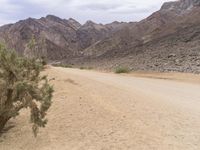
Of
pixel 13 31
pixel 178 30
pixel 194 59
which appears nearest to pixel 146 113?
pixel 194 59

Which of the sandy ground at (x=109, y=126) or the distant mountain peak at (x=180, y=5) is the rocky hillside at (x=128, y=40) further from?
the sandy ground at (x=109, y=126)

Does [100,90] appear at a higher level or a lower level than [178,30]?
lower

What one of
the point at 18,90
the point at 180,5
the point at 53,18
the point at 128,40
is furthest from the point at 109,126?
the point at 53,18

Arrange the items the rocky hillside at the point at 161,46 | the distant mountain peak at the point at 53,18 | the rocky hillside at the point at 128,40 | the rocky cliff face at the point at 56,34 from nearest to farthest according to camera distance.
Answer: the rocky hillside at the point at 161,46 < the rocky hillside at the point at 128,40 < the rocky cliff face at the point at 56,34 < the distant mountain peak at the point at 53,18

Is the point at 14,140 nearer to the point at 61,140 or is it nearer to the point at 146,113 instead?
the point at 61,140

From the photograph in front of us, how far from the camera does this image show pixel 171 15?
313 feet

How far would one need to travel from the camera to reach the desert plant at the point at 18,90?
9.88 meters

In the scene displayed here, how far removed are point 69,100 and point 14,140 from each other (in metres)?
3.69

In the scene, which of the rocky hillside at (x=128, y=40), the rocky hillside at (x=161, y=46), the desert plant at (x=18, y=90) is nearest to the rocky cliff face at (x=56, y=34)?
the rocky hillside at (x=128, y=40)

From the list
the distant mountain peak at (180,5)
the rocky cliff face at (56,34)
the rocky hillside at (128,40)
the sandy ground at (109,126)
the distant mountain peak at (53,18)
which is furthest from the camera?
the distant mountain peak at (53,18)

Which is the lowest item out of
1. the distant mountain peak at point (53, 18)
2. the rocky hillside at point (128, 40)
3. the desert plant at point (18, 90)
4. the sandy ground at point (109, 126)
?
the sandy ground at point (109, 126)

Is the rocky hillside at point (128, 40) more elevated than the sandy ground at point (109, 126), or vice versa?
the rocky hillside at point (128, 40)

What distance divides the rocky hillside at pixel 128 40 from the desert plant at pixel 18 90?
2092 millimetres

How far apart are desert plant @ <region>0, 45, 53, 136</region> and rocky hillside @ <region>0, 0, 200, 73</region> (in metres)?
2.09
